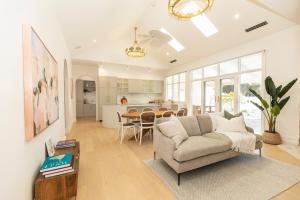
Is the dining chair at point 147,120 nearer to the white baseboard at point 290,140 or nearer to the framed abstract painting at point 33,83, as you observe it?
the framed abstract painting at point 33,83

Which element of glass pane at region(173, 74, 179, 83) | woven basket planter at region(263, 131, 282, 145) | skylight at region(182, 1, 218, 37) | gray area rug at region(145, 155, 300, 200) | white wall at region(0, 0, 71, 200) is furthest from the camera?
glass pane at region(173, 74, 179, 83)

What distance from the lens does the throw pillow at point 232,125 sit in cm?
322

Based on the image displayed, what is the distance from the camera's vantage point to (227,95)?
5.79m

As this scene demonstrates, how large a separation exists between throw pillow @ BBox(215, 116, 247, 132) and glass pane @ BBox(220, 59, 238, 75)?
9.33 feet

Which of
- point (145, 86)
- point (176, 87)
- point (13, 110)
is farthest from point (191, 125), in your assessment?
point (145, 86)

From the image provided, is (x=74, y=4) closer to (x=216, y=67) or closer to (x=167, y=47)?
(x=167, y=47)

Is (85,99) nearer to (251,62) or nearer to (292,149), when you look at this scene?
(251,62)

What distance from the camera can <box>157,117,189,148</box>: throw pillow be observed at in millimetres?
2590

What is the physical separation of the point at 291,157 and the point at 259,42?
340cm

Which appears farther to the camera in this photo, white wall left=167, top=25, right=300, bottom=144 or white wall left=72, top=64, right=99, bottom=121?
white wall left=72, top=64, right=99, bottom=121

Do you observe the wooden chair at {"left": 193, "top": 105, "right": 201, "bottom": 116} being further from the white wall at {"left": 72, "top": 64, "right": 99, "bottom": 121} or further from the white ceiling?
the white wall at {"left": 72, "top": 64, "right": 99, "bottom": 121}

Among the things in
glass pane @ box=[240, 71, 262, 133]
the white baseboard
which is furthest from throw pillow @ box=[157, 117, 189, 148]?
glass pane @ box=[240, 71, 262, 133]

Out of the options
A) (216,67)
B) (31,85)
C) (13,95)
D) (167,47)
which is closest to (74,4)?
(31,85)

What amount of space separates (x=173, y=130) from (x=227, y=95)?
4145 mm
